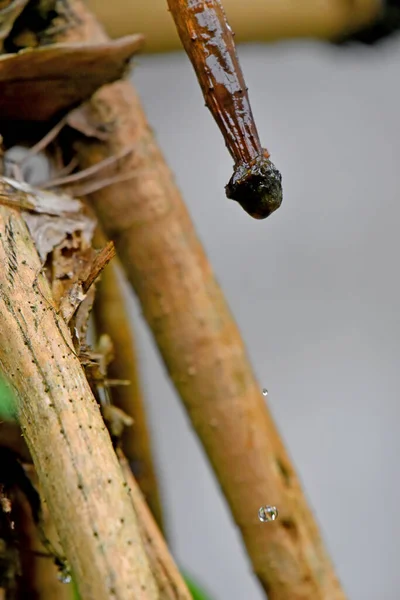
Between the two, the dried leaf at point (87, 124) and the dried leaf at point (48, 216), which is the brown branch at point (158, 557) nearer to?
the dried leaf at point (48, 216)

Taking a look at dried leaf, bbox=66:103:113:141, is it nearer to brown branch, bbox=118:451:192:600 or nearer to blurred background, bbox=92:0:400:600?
brown branch, bbox=118:451:192:600

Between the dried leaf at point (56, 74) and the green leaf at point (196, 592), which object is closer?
the dried leaf at point (56, 74)

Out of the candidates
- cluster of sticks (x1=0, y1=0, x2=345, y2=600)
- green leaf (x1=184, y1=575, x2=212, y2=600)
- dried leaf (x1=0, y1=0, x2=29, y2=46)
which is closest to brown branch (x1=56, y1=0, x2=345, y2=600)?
cluster of sticks (x1=0, y1=0, x2=345, y2=600)

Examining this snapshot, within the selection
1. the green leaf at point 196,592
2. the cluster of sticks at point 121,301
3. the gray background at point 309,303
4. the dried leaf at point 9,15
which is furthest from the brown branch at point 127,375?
the gray background at point 309,303

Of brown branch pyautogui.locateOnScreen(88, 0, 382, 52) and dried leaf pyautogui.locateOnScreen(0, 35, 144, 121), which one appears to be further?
brown branch pyautogui.locateOnScreen(88, 0, 382, 52)

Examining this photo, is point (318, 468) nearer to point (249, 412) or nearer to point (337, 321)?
point (337, 321)

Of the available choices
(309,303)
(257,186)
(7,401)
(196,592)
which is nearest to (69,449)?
(7,401)

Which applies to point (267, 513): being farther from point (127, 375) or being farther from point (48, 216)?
point (48, 216)
